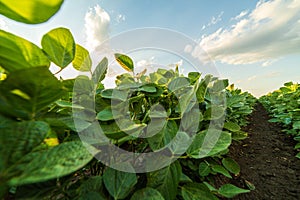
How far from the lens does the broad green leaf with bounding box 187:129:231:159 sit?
0.57 m

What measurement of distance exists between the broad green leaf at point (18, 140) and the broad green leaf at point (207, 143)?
0.41m

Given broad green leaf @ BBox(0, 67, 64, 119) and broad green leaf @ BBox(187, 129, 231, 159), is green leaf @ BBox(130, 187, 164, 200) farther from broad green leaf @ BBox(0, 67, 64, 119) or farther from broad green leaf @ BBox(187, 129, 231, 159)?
broad green leaf @ BBox(0, 67, 64, 119)

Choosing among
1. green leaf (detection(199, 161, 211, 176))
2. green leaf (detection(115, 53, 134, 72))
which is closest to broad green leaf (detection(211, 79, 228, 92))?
green leaf (detection(199, 161, 211, 176))

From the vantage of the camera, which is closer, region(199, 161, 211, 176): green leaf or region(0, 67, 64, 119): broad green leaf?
region(0, 67, 64, 119): broad green leaf

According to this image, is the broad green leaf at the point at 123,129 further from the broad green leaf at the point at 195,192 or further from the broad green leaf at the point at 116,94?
the broad green leaf at the point at 195,192

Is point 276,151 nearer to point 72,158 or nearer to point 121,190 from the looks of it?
point 121,190

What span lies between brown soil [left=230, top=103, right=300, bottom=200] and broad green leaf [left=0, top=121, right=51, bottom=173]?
4.15 feet

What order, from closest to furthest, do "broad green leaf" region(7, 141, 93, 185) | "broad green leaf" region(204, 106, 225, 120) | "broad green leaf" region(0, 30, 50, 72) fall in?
"broad green leaf" region(7, 141, 93, 185) < "broad green leaf" region(0, 30, 50, 72) < "broad green leaf" region(204, 106, 225, 120)

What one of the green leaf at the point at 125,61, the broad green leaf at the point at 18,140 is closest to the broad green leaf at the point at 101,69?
the green leaf at the point at 125,61

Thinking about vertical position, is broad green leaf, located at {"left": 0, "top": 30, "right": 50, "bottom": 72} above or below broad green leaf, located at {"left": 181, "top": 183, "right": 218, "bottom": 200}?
above

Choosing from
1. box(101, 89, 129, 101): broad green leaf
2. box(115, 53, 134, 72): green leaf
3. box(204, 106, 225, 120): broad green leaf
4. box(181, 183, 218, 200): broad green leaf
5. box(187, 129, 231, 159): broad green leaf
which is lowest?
box(181, 183, 218, 200): broad green leaf

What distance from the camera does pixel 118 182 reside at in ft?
1.54

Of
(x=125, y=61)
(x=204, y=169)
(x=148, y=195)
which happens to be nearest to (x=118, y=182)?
(x=148, y=195)

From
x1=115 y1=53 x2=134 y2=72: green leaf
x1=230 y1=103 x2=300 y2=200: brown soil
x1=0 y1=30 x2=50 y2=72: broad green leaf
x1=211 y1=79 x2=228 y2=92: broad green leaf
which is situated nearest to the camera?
x1=0 y1=30 x2=50 y2=72: broad green leaf
